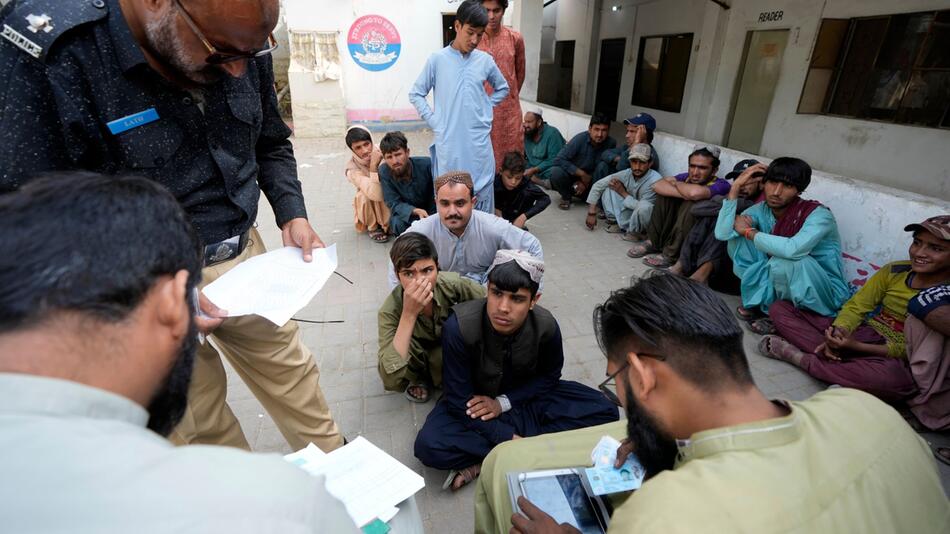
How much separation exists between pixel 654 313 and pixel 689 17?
881cm

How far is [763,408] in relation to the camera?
103 centimetres

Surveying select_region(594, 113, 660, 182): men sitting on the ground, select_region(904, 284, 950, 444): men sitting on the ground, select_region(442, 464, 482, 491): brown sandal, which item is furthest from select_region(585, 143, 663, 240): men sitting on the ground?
select_region(442, 464, 482, 491): brown sandal

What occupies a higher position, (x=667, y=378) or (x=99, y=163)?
(x=99, y=163)

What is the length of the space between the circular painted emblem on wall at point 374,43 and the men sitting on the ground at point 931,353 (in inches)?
412

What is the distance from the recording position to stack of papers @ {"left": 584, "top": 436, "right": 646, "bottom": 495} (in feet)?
4.71

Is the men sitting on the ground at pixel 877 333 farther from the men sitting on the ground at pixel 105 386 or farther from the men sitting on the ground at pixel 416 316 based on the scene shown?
the men sitting on the ground at pixel 105 386

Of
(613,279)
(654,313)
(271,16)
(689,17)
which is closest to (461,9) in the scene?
(613,279)

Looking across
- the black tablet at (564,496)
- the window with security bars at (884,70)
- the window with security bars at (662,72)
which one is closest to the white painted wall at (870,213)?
the window with security bars at (884,70)

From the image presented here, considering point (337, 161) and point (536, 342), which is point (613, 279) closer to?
point (536, 342)

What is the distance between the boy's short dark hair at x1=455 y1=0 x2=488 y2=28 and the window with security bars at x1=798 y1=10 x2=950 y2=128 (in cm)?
493

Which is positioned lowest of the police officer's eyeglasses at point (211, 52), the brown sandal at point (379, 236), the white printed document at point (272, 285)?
the brown sandal at point (379, 236)

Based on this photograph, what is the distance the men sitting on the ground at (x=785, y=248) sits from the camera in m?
3.24

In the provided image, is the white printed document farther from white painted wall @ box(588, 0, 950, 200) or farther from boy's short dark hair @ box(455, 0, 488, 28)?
white painted wall @ box(588, 0, 950, 200)

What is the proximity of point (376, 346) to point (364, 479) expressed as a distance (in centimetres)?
198
